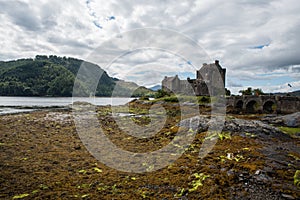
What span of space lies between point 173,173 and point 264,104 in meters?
37.8

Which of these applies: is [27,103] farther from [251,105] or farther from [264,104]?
[264,104]

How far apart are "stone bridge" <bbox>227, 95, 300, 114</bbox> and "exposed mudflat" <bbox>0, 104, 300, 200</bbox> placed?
23.9m

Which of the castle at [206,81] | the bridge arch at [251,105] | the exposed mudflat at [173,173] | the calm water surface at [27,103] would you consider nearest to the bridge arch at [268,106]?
the bridge arch at [251,105]

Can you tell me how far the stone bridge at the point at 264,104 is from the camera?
34062mm

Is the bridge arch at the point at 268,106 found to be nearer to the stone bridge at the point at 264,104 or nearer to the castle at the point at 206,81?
the stone bridge at the point at 264,104

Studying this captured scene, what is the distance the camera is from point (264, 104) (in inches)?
1602

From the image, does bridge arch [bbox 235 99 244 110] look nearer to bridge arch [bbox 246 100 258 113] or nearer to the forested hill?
bridge arch [bbox 246 100 258 113]

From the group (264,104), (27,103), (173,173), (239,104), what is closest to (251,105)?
(239,104)

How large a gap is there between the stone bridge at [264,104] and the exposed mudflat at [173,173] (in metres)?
23.9

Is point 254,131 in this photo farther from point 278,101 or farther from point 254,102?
point 254,102

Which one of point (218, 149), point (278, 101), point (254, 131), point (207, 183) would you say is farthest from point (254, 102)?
point (207, 183)

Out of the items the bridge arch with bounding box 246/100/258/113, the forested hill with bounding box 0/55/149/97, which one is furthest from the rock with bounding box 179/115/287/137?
the forested hill with bounding box 0/55/149/97

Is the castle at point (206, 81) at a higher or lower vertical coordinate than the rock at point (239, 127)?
higher

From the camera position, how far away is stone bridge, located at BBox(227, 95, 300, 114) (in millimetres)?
34062
